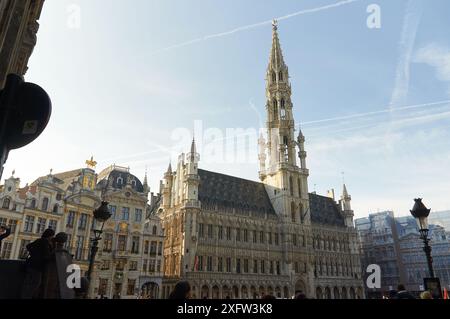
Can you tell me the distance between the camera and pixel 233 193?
55.3m

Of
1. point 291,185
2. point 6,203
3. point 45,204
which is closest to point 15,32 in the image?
point 6,203

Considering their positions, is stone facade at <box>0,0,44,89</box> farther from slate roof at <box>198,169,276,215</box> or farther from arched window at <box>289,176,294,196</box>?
arched window at <box>289,176,294,196</box>

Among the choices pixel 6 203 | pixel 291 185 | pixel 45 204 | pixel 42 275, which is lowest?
pixel 42 275

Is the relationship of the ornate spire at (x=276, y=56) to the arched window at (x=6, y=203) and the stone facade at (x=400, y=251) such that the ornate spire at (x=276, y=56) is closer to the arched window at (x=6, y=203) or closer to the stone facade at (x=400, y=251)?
the stone facade at (x=400, y=251)

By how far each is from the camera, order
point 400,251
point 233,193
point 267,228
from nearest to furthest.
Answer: point 267,228
point 233,193
point 400,251

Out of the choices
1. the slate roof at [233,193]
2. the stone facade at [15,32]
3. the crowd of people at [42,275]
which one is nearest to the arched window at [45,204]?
the slate roof at [233,193]

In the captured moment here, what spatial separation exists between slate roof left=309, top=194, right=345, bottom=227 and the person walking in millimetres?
62374

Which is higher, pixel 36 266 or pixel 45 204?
pixel 45 204

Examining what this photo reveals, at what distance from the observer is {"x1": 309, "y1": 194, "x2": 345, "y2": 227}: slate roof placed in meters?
65.1

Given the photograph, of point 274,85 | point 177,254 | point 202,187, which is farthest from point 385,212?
point 177,254

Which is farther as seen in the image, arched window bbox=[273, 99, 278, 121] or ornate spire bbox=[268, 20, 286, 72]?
ornate spire bbox=[268, 20, 286, 72]

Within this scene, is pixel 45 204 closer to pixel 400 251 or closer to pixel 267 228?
pixel 267 228

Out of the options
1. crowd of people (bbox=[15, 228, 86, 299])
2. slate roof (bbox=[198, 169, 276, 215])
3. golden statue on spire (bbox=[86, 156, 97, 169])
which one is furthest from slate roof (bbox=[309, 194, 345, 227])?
crowd of people (bbox=[15, 228, 86, 299])

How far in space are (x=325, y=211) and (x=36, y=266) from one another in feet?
231
